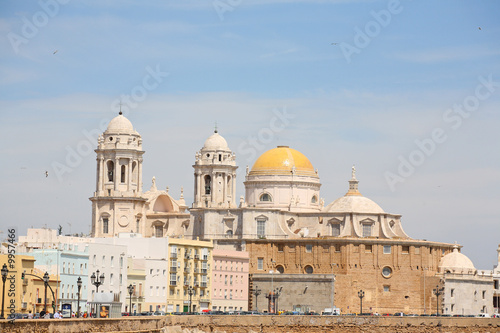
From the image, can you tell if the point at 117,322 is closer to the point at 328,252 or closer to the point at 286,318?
the point at 286,318

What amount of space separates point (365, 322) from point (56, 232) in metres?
28.8

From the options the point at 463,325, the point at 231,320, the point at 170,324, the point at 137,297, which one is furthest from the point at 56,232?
the point at 463,325

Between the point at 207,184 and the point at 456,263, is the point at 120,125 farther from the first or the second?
the point at 456,263

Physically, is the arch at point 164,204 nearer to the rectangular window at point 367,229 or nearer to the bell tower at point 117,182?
the bell tower at point 117,182

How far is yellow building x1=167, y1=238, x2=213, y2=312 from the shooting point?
110875 millimetres

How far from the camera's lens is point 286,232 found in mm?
131250

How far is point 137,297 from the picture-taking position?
103625mm

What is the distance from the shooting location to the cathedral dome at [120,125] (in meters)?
128

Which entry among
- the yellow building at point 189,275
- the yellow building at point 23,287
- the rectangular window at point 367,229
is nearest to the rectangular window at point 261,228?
the yellow building at point 189,275

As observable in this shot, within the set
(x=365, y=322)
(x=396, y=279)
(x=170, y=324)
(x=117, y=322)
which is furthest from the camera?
(x=396, y=279)

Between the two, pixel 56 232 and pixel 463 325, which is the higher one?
pixel 56 232

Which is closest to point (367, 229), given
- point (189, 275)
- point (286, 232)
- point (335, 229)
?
point (335, 229)

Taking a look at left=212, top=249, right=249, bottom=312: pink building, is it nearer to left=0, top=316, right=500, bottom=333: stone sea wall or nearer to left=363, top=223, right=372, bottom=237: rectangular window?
left=363, top=223, right=372, bottom=237: rectangular window

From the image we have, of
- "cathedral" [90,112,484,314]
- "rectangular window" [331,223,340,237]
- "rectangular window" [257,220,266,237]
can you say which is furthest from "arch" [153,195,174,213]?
"rectangular window" [331,223,340,237]
